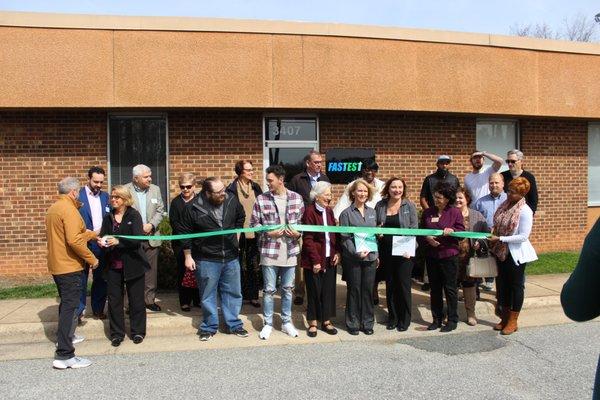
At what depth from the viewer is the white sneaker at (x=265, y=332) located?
229 inches

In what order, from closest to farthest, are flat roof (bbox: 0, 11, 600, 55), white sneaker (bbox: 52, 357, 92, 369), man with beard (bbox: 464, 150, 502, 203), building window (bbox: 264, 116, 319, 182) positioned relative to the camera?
white sneaker (bbox: 52, 357, 92, 369) → man with beard (bbox: 464, 150, 502, 203) → flat roof (bbox: 0, 11, 600, 55) → building window (bbox: 264, 116, 319, 182)

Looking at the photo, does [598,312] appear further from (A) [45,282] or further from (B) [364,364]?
(A) [45,282]

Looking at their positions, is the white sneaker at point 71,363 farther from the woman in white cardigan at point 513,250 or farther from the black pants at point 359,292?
the woman in white cardigan at point 513,250

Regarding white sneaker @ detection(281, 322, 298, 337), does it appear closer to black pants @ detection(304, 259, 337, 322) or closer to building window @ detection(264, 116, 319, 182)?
black pants @ detection(304, 259, 337, 322)

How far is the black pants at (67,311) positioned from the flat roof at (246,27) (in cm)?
497

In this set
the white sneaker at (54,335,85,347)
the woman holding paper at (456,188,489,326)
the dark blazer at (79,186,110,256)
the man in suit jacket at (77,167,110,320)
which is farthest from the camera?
the woman holding paper at (456,188,489,326)

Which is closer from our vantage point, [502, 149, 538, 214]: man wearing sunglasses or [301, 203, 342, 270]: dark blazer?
[301, 203, 342, 270]: dark blazer

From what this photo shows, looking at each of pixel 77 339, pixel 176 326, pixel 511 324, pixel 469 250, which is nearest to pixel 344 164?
pixel 469 250

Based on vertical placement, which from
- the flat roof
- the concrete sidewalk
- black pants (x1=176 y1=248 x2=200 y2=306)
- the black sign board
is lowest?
the concrete sidewalk

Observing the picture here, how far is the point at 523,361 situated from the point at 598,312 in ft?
11.9

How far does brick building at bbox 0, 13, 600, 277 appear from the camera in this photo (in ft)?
27.5

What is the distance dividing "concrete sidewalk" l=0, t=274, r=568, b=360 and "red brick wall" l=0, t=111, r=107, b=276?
1.78 meters

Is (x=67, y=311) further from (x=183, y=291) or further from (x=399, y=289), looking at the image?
(x=399, y=289)

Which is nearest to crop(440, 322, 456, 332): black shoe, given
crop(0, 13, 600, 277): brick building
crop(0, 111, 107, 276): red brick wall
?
crop(0, 13, 600, 277): brick building
